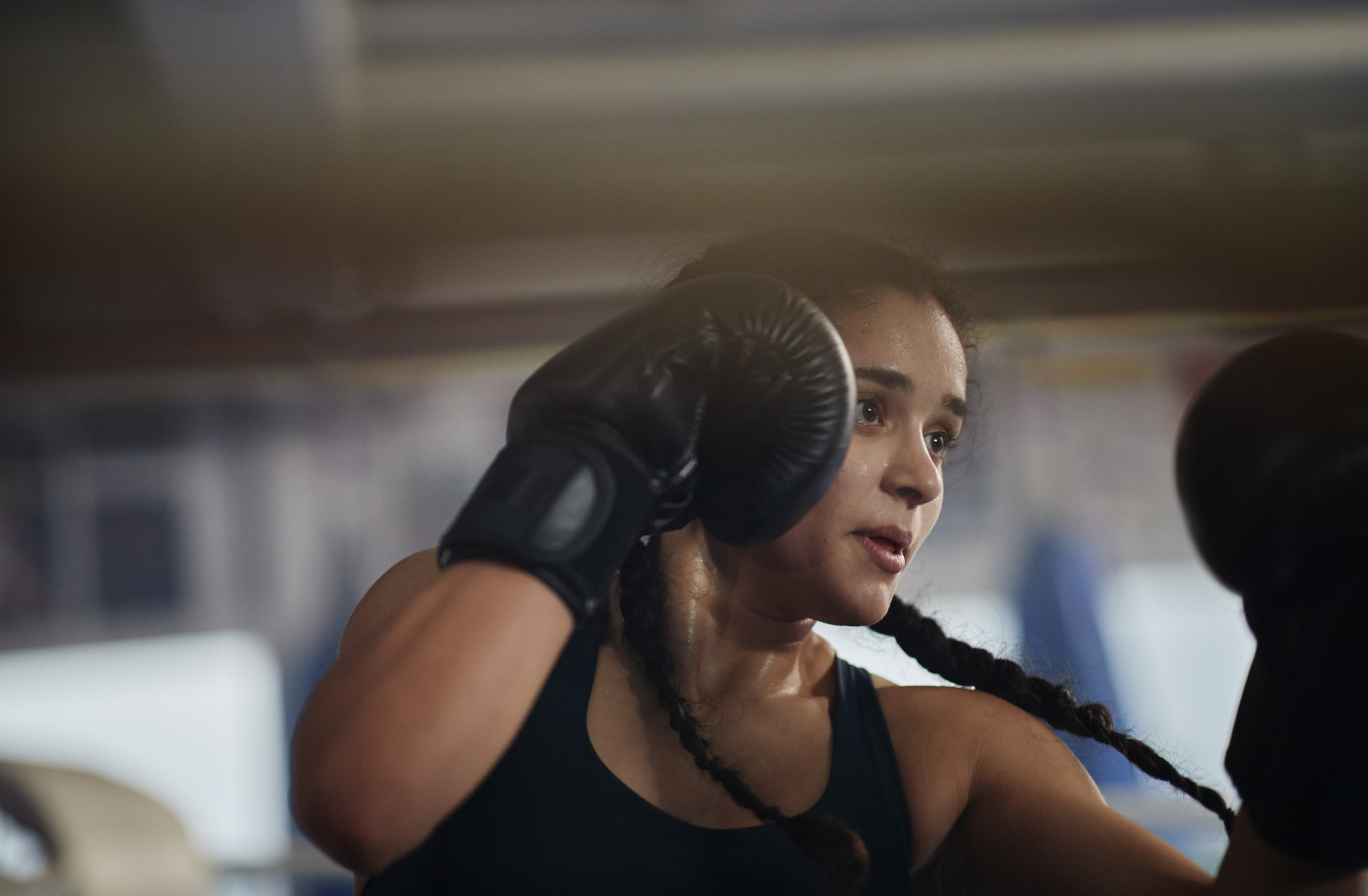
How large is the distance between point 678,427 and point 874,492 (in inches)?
13.5

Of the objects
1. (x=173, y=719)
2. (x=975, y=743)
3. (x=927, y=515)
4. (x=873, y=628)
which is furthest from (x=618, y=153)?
(x=173, y=719)

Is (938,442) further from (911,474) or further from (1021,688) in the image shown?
(1021,688)

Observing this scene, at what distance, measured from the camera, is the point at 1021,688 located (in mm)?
1209

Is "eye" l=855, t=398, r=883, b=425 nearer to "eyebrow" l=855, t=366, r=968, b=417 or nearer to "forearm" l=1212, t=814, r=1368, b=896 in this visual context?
"eyebrow" l=855, t=366, r=968, b=417

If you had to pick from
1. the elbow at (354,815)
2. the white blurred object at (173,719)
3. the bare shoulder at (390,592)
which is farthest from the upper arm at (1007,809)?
the white blurred object at (173,719)

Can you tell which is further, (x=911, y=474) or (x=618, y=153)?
(x=618, y=153)

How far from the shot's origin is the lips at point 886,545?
42.1 inches

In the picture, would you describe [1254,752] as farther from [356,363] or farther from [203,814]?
[203,814]

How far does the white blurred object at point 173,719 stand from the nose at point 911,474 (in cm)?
313

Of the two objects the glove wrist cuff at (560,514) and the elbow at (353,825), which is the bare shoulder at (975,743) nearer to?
the glove wrist cuff at (560,514)

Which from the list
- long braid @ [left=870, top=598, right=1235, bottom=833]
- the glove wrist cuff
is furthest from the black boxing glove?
long braid @ [left=870, top=598, right=1235, bottom=833]

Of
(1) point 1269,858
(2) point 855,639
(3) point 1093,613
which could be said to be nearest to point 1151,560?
(3) point 1093,613

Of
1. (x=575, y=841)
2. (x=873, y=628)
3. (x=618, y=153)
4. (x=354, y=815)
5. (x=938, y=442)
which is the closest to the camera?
(x=354, y=815)

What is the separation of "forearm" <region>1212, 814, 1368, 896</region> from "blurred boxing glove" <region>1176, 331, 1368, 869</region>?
0.09 feet
